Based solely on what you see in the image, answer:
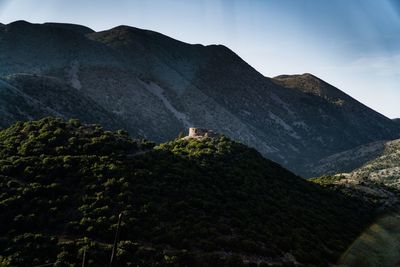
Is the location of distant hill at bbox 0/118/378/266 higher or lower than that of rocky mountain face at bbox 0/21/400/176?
lower

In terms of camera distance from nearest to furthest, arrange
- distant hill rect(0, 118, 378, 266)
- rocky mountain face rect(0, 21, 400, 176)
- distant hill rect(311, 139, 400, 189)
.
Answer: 1. distant hill rect(0, 118, 378, 266)
2. distant hill rect(311, 139, 400, 189)
3. rocky mountain face rect(0, 21, 400, 176)

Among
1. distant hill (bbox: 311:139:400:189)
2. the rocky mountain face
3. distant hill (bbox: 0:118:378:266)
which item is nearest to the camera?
distant hill (bbox: 0:118:378:266)

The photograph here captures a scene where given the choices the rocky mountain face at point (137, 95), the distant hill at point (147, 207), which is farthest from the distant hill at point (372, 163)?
the distant hill at point (147, 207)

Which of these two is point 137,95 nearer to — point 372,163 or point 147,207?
point 372,163

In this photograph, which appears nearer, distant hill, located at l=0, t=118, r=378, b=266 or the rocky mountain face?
distant hill, located at l=0, t=118, r=378, b=266

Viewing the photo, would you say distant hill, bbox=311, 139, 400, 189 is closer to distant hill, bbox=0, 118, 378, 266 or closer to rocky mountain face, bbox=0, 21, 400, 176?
rocky mountain face, bbox=0, 21, 400, 176

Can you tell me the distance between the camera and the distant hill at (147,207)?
85.8 ft

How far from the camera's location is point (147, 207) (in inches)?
1235

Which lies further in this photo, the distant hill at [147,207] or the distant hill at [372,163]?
the distant hill at [372,163]

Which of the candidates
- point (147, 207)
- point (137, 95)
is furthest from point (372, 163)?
point (147, 207)

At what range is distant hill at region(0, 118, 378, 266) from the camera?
26.1 metres

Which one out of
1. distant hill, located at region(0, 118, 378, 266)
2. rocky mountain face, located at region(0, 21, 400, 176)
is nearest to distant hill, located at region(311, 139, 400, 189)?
rocky mountain face, located at region(0, 21, 400, 176)

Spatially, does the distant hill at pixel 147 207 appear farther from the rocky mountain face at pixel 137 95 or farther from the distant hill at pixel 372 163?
the rocky mountain face at pixel 137 95

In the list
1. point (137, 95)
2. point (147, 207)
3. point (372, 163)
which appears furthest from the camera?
point (137, 95)
